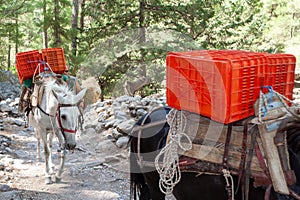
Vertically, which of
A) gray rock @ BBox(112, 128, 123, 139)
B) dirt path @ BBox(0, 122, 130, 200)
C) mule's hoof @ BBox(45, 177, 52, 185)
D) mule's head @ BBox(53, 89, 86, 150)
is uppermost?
mule's head @ BBox(53, 89, 86, 150)

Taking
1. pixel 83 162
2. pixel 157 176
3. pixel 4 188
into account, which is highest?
pixel 157 176

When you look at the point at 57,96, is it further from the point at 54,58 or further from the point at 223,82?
the point at 223,82

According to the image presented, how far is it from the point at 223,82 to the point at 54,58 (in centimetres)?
456

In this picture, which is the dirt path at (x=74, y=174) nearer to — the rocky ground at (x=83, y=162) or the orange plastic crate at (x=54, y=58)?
the rocky ground at (x=83, y=162)

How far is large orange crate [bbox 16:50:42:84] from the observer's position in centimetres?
575

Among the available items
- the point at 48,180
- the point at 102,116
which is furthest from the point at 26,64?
the point at 102,116

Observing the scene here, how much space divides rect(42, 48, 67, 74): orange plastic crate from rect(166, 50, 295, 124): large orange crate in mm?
3866

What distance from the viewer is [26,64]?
5816 millimetres

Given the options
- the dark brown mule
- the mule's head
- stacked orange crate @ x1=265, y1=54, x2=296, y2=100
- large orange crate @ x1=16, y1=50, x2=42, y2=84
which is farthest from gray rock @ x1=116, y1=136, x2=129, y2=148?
stacked orange crate @ x1=265, y1=54, x2=296, y2=100

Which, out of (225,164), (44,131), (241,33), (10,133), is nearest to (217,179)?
(225,164)

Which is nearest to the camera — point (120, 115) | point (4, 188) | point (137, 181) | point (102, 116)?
point (137, 181)

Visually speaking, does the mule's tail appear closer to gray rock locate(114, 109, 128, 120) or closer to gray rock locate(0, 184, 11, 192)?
gray rock locate(0, 184, 11, 192)

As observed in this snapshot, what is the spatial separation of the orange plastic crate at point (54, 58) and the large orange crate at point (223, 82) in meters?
3.87

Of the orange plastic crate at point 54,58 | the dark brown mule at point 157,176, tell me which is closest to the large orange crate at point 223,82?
the dark brown mule at point 157,176
